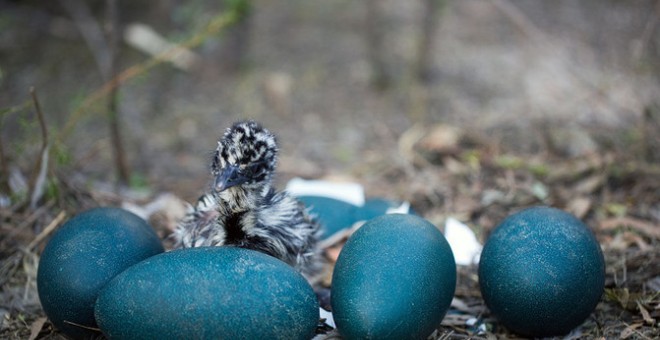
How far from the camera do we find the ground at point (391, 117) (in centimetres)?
481

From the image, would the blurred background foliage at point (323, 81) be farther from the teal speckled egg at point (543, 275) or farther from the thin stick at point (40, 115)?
the teal speckled egg at point (543, 275)

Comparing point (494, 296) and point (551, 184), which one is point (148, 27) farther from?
point (494, 296)

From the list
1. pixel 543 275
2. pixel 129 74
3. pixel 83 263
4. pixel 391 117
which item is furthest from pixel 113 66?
pixel 543 275

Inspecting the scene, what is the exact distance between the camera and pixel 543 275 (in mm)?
3521

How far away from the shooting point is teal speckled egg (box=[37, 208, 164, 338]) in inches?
135

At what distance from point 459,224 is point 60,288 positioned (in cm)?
284

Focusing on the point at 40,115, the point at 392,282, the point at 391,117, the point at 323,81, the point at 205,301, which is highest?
the point at 40,115

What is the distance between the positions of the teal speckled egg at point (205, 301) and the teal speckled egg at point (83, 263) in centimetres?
27

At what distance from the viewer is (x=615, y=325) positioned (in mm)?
3766

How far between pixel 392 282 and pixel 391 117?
16.6ft

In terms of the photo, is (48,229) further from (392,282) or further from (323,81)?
(323,81)

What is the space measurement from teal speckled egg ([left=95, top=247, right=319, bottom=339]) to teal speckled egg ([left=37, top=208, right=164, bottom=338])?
0.90 feet

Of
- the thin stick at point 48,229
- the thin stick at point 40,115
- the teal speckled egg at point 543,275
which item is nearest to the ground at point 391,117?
the thin stick at point 48,229

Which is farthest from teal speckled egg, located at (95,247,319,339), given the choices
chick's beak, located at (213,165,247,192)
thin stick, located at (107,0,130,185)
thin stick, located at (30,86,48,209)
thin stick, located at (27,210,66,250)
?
thin stick, located at (107,0,130,185)
